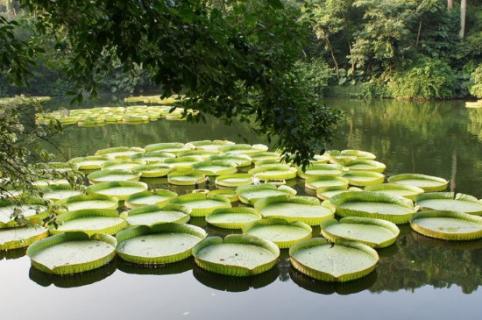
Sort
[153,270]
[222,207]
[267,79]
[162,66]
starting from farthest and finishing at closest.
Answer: [222,207] → [153,270] → [267,79] → [162,66]

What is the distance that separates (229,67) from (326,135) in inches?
32.4

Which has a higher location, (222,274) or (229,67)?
(229,67)

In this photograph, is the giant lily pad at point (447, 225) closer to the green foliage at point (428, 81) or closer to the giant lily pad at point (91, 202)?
the giant lily pad at point (91, 202)

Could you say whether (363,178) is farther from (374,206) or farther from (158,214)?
(158,214)

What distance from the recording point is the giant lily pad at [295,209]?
6.32 m

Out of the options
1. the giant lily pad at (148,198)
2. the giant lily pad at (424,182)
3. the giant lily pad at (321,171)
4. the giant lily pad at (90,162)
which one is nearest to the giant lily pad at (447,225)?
the giant lily pad at (424,182)

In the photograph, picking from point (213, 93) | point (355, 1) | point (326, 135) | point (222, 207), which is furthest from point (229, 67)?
point (355, 1)

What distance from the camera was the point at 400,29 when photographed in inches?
925

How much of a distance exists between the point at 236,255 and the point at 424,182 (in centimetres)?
436

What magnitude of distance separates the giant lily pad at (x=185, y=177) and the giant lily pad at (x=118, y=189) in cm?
67

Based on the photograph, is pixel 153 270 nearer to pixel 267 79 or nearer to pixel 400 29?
pixel 267 79

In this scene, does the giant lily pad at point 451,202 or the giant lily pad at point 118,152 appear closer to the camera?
the giant lily pad at point 451,202

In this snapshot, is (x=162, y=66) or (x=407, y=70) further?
(x=407, y=70)

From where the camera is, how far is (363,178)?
8.46 m
